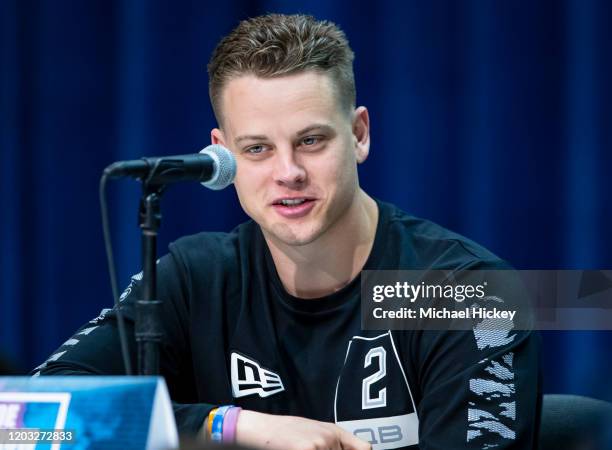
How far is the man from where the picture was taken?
1.80 metres

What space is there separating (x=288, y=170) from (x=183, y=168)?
1.47ft

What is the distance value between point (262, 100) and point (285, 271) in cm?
38

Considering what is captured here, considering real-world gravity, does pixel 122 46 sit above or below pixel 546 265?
above

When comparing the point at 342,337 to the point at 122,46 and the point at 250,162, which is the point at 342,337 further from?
the point at 122,46

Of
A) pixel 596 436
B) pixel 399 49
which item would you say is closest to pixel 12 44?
pixel 399 49

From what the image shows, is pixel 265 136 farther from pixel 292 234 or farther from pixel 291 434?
pixel 291 434

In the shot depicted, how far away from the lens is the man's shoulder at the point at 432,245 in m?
1.94

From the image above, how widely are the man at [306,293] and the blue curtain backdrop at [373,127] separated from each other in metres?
0.89

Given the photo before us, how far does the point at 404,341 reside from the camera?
6.21 feet

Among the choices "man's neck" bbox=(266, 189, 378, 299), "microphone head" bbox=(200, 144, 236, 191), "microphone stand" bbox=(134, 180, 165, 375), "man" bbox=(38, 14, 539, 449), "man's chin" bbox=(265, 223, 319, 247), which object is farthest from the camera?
"man's neck" bbox=(266, 189, 378, 299)

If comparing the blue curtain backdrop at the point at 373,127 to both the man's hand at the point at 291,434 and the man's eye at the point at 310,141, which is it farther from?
the man's hand at the point at 291,434

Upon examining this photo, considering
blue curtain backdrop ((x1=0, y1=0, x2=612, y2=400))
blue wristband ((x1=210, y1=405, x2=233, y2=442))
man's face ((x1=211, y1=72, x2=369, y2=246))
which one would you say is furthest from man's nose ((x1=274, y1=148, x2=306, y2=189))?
blue curtain backdrop ((x1=0, y1=0, x2=612, y2=400))

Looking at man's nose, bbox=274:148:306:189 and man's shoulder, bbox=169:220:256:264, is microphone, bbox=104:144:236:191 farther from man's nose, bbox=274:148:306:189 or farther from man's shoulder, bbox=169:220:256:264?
man's shoulder, bbox=169:220:256:264

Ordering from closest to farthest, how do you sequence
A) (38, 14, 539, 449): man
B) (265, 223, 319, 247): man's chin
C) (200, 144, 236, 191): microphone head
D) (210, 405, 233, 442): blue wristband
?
(200, 144, 236, 191): microphone head
(210, 405, 233, 442): blue wristband
(38, 14, 539, 449): man
(265, 223, 319, 247): man's chin
